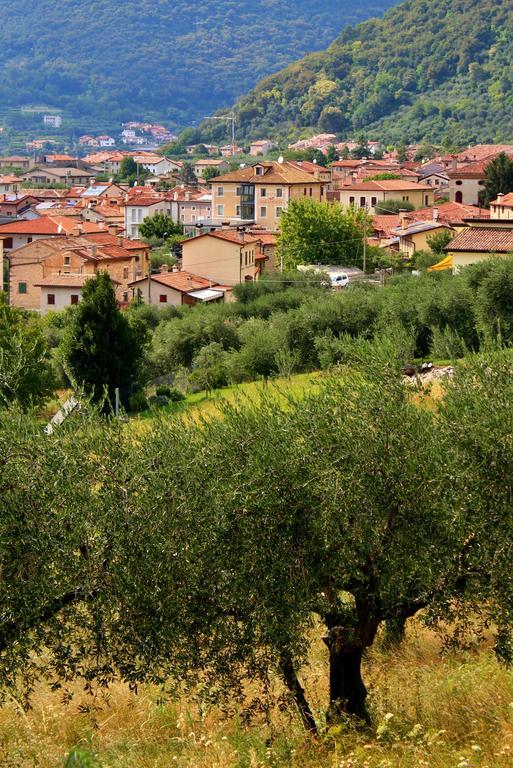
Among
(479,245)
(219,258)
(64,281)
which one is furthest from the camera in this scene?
(219,258)

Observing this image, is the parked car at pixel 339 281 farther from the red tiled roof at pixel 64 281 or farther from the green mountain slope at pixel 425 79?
the green mountain slope at pixel 425 79

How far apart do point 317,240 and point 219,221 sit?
19634 mm

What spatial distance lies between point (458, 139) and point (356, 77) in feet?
122

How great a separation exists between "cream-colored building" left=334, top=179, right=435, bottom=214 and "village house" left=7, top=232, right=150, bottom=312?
29.3 metres

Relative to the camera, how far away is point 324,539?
1223cm

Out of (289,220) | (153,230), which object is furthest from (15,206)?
(289,220)

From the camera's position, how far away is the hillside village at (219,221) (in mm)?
58188

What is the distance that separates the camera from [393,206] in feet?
297

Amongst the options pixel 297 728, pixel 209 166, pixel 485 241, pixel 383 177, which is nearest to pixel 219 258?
pixel 485 241

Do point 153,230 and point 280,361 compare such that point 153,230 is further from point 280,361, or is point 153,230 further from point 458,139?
point 458,139

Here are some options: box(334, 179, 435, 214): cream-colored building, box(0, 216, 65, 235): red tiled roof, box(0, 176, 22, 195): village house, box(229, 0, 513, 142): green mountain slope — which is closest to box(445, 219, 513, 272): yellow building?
box(0, 216, 65, 235): red tiled roof

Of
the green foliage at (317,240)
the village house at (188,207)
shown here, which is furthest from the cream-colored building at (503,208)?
the village house at (188,207)

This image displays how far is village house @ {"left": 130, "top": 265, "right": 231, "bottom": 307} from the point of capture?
55.5 metres

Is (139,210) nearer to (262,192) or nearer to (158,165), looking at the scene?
(262,192)
